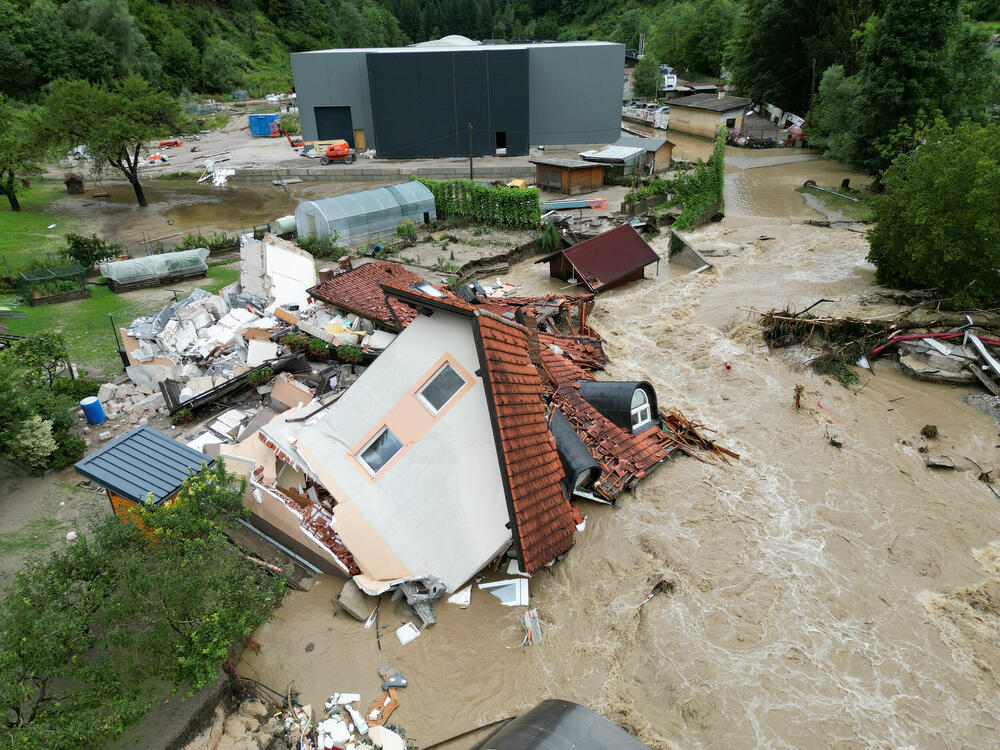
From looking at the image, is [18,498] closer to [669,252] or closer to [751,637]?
[751,637]

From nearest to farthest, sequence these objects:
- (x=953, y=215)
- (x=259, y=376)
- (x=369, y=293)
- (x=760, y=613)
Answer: (x=760, y=613) → (x=259, y=376) → (x=369, y=293) → (x=953, y=215)

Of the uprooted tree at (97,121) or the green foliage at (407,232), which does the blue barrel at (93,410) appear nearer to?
the green foliage at (407,232)

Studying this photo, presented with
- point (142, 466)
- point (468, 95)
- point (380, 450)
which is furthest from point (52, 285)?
point (468, 95)

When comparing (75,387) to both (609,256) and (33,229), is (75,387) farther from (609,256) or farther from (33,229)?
(33,229)

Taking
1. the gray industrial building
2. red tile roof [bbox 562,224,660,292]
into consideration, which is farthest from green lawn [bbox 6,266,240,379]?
the gray industrial building

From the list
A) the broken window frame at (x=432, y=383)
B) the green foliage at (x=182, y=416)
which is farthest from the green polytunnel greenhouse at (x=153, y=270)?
the broken window frame at (x=432, y=383)
